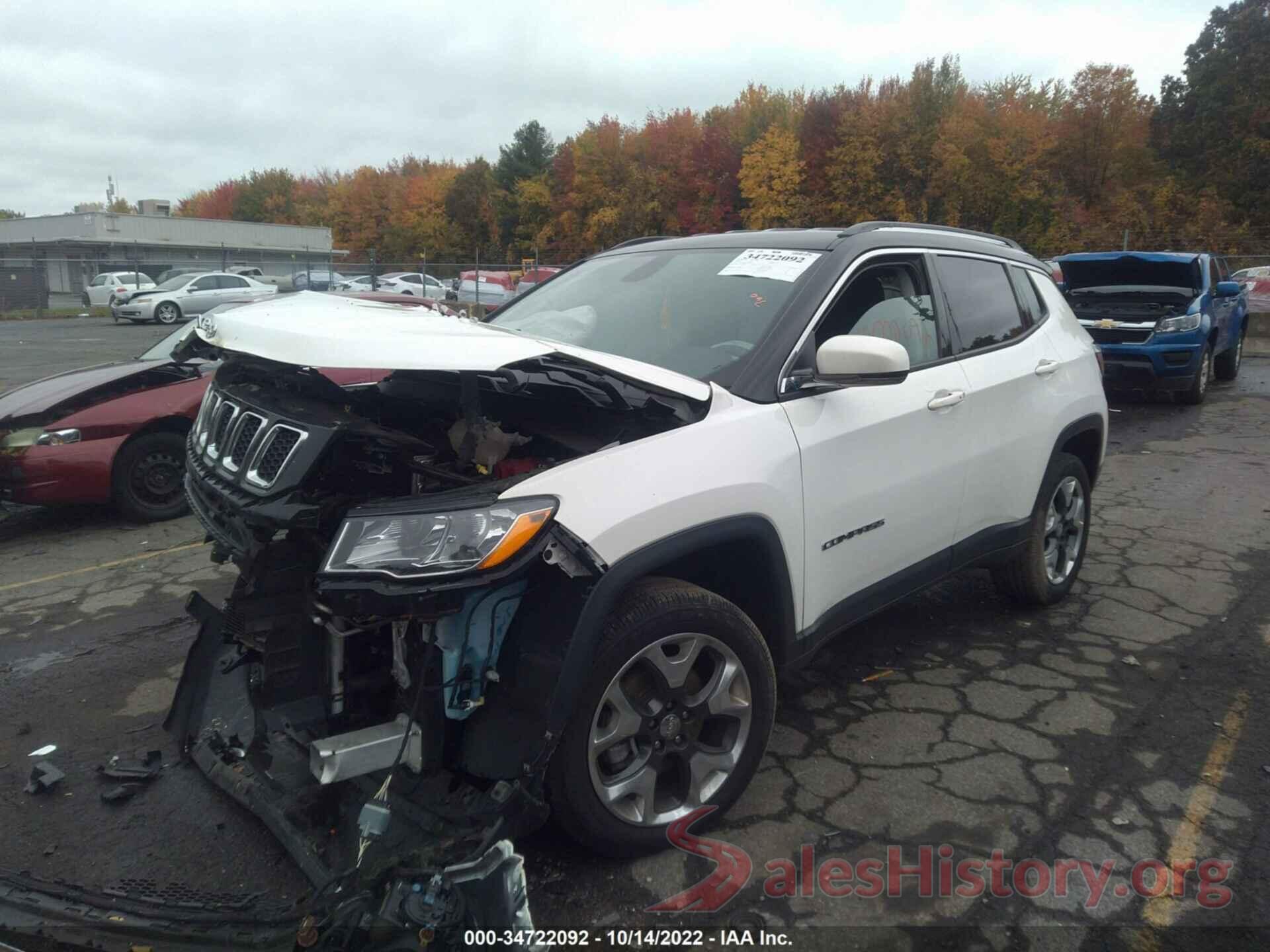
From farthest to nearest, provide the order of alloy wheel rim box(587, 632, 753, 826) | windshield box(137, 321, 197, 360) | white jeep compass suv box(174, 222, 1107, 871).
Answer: windshield box(137, 321, 197, 360) → alloy wheel rim box(587, 632, 753, 826) → white jeep compass suv box(174, 222, 1107, 871)

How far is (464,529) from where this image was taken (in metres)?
2.22

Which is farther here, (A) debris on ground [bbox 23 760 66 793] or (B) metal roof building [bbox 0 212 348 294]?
(B) metal roof building [bbox 0 212 348 294]

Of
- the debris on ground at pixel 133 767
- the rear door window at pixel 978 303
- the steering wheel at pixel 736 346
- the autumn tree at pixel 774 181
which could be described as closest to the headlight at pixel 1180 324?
the rear door window at pixel 978 303

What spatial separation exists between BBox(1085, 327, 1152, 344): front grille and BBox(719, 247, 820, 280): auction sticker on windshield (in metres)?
9.12

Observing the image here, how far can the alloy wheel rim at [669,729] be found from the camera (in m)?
2.54

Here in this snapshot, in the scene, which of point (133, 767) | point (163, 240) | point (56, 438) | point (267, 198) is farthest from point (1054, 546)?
point (267, 198)

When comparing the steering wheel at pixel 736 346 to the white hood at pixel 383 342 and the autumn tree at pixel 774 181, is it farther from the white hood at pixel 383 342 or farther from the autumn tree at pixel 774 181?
the autumn tree at pixel 774 181

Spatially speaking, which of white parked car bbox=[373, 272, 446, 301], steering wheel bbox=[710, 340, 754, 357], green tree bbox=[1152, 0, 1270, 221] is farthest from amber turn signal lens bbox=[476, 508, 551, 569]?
green tree bbox=[1152, 0, 1270, 221]

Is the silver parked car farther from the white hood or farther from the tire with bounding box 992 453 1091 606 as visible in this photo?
the tire with bounding box 992 453 1091 606

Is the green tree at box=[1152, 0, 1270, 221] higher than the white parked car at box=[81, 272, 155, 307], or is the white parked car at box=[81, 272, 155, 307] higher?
the green tree at box=[1152, 0, 1270, 221]

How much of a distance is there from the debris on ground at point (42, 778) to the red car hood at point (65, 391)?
3580mm

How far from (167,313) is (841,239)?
30646mm

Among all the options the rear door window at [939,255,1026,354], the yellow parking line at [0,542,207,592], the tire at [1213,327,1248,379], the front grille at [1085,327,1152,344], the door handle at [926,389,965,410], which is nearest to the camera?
the door handle at [926,389,965,410]

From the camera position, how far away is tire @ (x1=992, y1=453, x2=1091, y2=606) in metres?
4.39
